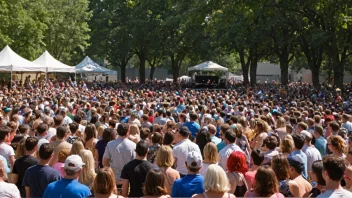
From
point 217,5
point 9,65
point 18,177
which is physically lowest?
point 18,177

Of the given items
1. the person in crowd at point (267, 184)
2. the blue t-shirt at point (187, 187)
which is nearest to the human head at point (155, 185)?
the blue t-shirt at point (187, 187)

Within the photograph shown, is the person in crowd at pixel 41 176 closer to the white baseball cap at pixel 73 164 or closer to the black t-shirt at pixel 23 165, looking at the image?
the black t-shirt at pixel 23 165

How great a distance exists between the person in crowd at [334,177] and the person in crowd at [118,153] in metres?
3.72

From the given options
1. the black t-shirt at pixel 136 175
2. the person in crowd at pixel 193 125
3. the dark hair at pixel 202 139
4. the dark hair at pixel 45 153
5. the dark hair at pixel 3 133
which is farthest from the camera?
the person in crowd at pixel 193 125

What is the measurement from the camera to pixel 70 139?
8609mm

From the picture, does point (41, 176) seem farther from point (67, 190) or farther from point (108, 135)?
point (108, 135)

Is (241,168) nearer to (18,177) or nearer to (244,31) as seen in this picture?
(18,177)

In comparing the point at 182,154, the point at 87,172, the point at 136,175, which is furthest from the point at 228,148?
the point at 87,172

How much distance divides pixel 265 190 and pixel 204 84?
40.6m

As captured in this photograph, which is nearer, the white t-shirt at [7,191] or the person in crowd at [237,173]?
the white t-shirt at [7,191]

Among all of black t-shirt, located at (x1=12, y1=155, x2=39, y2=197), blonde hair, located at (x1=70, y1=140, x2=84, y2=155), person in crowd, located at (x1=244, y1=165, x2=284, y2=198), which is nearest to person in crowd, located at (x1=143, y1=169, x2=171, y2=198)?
person in crowd, located at (x1=244, y1=165, x2=284, y2=198)

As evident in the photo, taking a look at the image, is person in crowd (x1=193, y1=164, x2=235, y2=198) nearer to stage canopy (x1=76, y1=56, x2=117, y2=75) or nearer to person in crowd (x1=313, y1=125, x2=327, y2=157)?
person in crowd (x1=313, y1=125, x2=327, y2=157)

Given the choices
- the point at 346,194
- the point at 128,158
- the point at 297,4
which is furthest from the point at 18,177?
the point at 297,4

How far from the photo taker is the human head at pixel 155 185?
4789 mm
